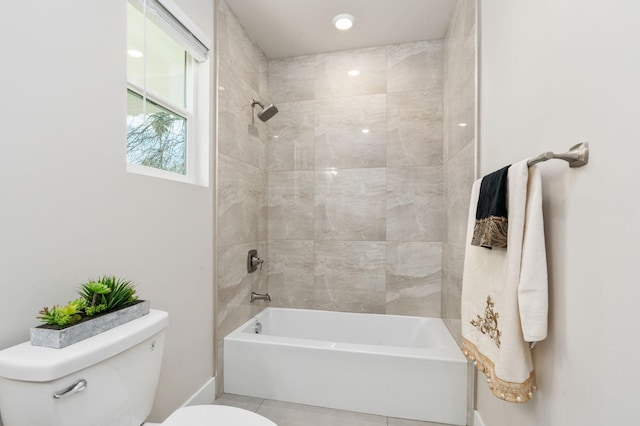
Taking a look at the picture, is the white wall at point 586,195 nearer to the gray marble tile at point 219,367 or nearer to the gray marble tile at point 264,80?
the gray marble tile at point 219,367

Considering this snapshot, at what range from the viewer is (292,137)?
282 centimetres

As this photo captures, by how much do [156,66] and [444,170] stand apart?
212 cm

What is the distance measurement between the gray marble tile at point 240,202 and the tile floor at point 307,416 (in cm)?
106

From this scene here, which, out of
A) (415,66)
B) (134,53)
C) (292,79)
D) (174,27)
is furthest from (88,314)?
(415,66)

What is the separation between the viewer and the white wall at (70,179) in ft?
3.05

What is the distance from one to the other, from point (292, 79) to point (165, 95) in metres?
1.37

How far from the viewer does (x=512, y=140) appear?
130 cm

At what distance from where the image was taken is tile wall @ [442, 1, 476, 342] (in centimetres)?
179

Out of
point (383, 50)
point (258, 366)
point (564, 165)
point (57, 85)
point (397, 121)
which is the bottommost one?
point (258, 366)

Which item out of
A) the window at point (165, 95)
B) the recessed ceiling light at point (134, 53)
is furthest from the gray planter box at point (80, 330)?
the recessed ceiling light at point (134, 53)

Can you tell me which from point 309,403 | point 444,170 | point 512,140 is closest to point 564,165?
point 512,140

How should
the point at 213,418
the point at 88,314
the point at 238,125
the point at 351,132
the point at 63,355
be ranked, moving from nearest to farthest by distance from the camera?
1. the point at 63,355
2. the point at 88,314
3. the point at 213,418
4. the point at 238,125
5. the point at 351,132

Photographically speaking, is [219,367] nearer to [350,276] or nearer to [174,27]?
[350,276]

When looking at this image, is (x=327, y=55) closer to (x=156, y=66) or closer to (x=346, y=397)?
(x=156, y=66)
